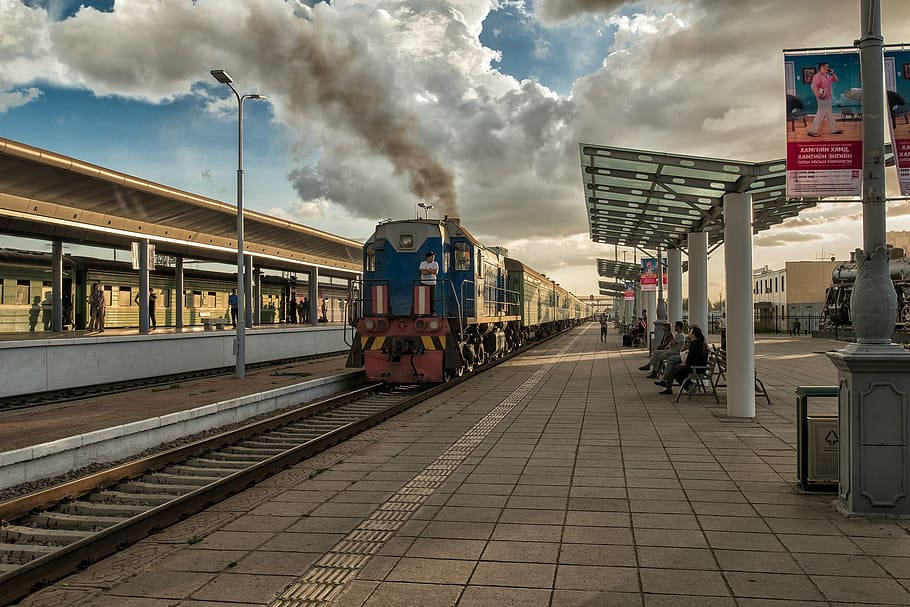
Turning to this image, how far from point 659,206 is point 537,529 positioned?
9.58 meters

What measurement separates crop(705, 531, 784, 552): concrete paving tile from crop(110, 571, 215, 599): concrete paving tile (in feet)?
10.9

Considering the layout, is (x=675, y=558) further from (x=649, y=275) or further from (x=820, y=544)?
(x=649, y=275)

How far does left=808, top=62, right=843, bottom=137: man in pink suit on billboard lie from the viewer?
5.53 meters

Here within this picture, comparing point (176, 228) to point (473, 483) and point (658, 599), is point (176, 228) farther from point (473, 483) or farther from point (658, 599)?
point (658, 599)

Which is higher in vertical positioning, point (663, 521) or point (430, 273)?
point (430, 273)

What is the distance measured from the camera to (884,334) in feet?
16.4

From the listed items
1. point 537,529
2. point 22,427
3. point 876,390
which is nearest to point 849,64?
point 876,390

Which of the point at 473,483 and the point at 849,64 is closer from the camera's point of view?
the point at 849,64

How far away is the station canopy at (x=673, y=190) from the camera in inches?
364

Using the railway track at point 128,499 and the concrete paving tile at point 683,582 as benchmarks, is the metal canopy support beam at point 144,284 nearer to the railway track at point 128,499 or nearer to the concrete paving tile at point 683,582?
the railway track at point 128,499

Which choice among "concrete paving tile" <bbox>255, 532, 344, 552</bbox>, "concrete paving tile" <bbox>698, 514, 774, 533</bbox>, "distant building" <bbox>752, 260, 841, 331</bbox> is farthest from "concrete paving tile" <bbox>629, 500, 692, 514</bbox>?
"distant building" <bbox>752, 260, 841, 331</bbox>

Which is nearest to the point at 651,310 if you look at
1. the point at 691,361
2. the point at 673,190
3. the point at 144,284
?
the point at 691,361

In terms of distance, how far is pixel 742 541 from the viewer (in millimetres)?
4469

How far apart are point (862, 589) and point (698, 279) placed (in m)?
10.1
